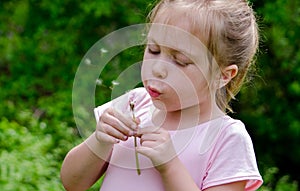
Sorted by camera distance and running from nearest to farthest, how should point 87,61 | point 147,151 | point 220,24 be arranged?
point 147,151, point 220,24, point 87,61

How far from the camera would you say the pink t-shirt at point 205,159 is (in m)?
2.32

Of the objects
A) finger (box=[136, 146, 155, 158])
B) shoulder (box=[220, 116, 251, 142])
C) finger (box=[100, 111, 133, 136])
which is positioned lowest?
shoulder (box=[220, 116, 251, 142])

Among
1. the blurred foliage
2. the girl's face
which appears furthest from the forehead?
the blurred foliage

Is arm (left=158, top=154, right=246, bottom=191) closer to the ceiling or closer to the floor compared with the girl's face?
closer to the floor

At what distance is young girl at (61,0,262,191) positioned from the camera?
2275mm

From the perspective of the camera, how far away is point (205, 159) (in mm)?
2342

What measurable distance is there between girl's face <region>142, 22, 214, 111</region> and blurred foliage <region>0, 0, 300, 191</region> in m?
3.70

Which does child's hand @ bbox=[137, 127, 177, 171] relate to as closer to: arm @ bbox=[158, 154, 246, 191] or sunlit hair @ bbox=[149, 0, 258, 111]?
arm @ bbox=[158, 154, 246, 191]

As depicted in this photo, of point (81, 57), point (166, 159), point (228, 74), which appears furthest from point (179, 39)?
point (81, 57)

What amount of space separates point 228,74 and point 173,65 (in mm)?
224

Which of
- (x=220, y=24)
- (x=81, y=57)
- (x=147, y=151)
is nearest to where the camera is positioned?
(x=147, y=151)

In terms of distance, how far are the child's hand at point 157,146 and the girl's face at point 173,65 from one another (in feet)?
0.33

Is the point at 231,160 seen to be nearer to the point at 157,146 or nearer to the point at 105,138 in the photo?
the point at 157,146

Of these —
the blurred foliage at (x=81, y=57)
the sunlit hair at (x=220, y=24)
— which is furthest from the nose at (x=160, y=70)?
the blurred foliage at (x=81, y=57)
